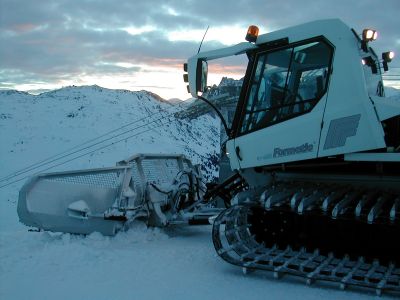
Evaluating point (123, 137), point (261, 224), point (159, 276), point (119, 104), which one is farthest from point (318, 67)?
point (119, 104)

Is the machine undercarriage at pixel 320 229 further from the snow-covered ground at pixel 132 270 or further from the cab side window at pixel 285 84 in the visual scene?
the cab side window at pixel 285 84

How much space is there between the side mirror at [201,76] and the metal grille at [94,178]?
2.08 metres

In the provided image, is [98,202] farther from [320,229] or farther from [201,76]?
[320,229]

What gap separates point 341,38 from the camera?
17.7 ft

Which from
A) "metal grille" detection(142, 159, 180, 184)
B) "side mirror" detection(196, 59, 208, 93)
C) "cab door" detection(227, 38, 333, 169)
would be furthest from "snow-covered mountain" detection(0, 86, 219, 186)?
"cab door" detection(227, 38, 333, 169)

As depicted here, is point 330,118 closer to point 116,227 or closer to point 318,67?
point 318,67

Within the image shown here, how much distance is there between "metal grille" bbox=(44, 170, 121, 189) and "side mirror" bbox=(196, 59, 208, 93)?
2.08m

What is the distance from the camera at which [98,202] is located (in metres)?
7.34

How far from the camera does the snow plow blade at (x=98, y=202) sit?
23.2ft

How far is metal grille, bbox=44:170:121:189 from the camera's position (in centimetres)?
725

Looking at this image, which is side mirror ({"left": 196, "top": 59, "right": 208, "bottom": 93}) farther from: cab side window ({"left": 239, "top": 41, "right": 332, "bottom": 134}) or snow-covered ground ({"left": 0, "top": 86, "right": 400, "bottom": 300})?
snow-covered ground ({"left": 0, "top": 86, "right": 400, "bottom": 300})

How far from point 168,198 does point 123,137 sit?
1553 cm

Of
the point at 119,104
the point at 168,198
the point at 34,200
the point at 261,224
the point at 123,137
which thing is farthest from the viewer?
the point at 119,104

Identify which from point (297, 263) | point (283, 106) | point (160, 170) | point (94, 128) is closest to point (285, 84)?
point (283, 106)
